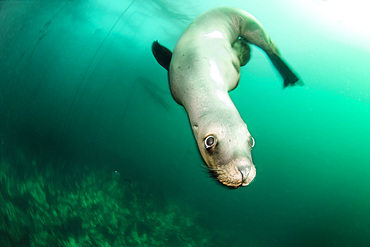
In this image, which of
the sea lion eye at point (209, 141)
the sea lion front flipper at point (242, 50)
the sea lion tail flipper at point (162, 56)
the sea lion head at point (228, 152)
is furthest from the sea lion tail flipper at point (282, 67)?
the sea lion eye at point (209, 141)

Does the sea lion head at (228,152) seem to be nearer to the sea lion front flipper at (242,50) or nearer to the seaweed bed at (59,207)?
the sea lion front flipper at (242,50)

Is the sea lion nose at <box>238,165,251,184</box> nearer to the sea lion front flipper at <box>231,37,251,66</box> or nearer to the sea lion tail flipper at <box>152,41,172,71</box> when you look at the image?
the sea lion tail flipper at <box>152,41,172,71</box>

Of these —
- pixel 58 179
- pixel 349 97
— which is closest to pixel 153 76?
pixel 58 179

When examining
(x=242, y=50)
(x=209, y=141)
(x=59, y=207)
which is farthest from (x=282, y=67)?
(x=59, y=207)

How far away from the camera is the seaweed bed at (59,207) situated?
2.48 m

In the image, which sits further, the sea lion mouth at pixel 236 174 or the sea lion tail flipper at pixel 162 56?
the sea lion tail flipper at pixel 162 56

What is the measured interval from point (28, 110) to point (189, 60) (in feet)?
6.93

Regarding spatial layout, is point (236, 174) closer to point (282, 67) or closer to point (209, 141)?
point (209, 141)

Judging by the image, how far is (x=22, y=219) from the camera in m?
2.48

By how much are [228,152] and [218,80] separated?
76 centimetres

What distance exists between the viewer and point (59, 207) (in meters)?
2.53

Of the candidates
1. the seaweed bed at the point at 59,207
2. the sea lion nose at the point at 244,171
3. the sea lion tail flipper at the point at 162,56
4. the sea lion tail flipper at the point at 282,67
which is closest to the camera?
the sea lion nose at the point at 244,171

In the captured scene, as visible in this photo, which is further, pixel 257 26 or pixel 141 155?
pixel 141 155

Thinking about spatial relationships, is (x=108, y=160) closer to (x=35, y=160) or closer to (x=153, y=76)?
(x=35, y=160)
